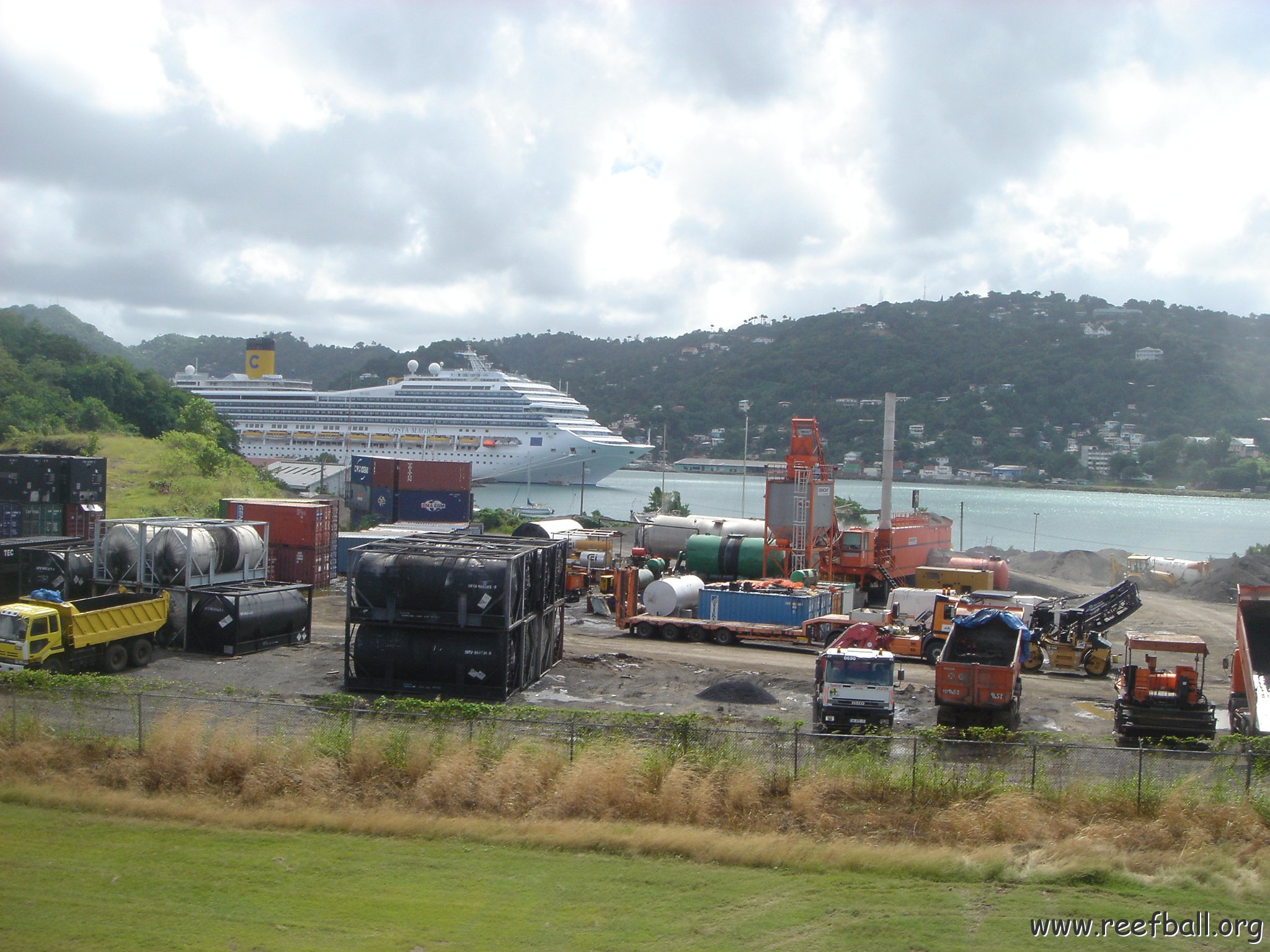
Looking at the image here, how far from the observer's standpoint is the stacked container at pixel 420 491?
45.3m

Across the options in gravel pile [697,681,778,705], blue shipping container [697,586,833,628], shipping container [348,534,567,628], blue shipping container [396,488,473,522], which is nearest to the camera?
shipping container [348,534,567,628]

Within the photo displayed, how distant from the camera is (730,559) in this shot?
35188mm

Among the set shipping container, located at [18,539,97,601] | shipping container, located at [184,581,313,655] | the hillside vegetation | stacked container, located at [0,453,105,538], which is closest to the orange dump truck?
shipping container, located at [184,581,313,655]

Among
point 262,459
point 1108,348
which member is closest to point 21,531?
point 262,459

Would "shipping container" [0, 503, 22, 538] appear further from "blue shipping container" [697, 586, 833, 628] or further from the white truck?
the white truck

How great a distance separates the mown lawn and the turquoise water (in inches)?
2135

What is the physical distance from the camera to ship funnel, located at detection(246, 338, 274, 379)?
368 feet

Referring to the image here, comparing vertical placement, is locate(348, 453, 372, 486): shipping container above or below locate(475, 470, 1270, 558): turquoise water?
above

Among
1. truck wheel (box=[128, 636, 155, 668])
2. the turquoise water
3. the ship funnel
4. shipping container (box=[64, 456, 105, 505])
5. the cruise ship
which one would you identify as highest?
the ship funnel

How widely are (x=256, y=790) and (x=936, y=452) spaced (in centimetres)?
15951

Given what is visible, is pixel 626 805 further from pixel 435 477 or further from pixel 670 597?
pixel 435 477

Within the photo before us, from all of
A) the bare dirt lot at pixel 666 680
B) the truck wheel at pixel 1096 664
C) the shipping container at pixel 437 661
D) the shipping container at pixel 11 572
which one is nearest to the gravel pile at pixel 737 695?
the bare dirt lot at pixel 666 680

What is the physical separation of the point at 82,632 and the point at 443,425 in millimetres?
77885

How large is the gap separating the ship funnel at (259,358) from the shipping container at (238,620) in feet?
313
